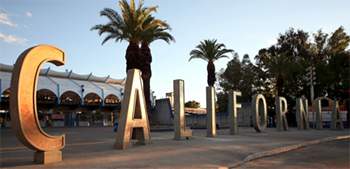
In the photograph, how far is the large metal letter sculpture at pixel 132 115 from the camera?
1011 centimetres

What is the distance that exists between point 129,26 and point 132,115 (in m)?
9.97

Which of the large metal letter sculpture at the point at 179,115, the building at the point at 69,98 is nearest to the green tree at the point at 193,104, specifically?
the building at the point at 69,98

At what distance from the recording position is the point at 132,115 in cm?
1058

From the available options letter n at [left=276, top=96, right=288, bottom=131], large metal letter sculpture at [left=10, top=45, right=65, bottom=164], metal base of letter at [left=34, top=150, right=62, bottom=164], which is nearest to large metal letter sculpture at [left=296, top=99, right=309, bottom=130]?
letter n at [left=276, top=96, right=288, bottom=131]

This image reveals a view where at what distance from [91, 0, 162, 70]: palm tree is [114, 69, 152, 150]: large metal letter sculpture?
7.55 metres

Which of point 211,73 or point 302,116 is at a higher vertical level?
point 211,73

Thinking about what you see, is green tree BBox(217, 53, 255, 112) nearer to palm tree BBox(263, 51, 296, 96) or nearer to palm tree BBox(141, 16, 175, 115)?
palm tree BBox(263, 51, 296, 96)

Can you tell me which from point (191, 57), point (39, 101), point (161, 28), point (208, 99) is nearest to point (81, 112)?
point (39, 101)

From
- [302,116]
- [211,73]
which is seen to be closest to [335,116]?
[302,116]

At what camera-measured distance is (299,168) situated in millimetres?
7258

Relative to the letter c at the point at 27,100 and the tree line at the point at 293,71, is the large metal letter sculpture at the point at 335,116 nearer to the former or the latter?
the tree line at the point at 293,71

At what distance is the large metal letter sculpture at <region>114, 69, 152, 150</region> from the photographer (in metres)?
10.1

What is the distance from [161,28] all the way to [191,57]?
12.7 m

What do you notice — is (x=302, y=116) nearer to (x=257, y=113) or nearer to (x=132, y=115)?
(x=257, y=113)
